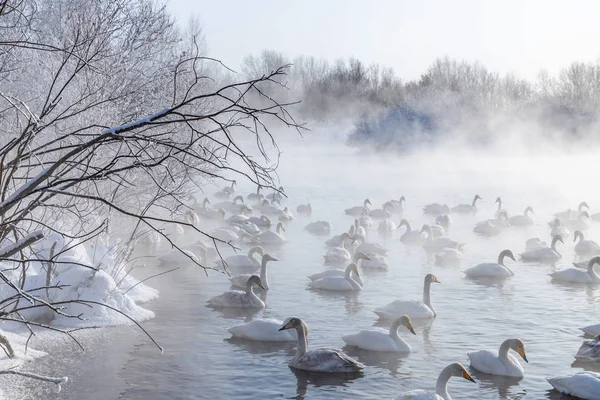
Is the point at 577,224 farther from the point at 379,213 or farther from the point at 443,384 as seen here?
the point at 443,384

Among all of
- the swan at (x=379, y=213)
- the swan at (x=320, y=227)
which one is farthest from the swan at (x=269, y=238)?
the swan at (x=379, y=213)

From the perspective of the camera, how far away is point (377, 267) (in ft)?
61.1

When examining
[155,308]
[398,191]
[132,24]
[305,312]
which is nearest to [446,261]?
[305,312]

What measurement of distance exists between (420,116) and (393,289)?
50141 mm

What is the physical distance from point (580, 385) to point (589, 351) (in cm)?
181

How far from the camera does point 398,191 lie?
41781mm

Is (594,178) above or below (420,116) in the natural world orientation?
below

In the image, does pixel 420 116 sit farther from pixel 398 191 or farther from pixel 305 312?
pixel 305 312

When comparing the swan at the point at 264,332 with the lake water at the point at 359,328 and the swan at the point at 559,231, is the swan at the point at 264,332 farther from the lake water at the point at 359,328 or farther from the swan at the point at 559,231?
the swan at the point at 559,231

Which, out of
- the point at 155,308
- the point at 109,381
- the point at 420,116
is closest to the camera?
the point at 109,381

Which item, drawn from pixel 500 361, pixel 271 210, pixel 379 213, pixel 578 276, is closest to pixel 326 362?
pixel 500 361

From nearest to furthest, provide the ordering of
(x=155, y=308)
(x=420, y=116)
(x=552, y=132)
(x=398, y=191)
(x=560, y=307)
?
(x=155, y=308)
(x=560, y=307)
(x=398, y=191)
(x=420, y=116)
(x=552, y=132)

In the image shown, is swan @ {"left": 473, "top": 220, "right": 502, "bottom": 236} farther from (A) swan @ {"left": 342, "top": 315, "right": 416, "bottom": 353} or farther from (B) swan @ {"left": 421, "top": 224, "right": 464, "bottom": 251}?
(A) swan @ {"left": 342, "top": 315, "right": 416, "bottom": 353}

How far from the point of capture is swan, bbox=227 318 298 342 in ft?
38.2
